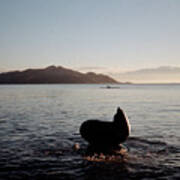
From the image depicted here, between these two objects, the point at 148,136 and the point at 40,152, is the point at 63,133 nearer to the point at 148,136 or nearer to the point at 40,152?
the point at 40,152

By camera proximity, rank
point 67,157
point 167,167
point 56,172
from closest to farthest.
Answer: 1. point 56,172
2. point 167,167
3. point 67,157

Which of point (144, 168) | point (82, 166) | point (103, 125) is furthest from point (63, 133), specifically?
point (144, 168)

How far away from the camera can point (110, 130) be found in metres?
14.8

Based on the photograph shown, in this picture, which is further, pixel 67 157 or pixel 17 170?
pixel 67 157

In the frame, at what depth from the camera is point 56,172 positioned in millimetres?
11398

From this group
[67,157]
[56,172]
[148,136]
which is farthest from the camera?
[148,136]

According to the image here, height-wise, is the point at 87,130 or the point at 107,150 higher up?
the point at 87,130

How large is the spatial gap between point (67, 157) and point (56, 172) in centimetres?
240

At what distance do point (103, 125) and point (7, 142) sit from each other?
7.66 m

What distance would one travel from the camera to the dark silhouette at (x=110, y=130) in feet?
48.6

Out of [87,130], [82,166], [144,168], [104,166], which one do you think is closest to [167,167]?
[144,168]

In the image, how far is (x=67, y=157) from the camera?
13.8 meters

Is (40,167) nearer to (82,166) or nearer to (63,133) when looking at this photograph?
(82,166)

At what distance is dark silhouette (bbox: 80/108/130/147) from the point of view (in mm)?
14820
